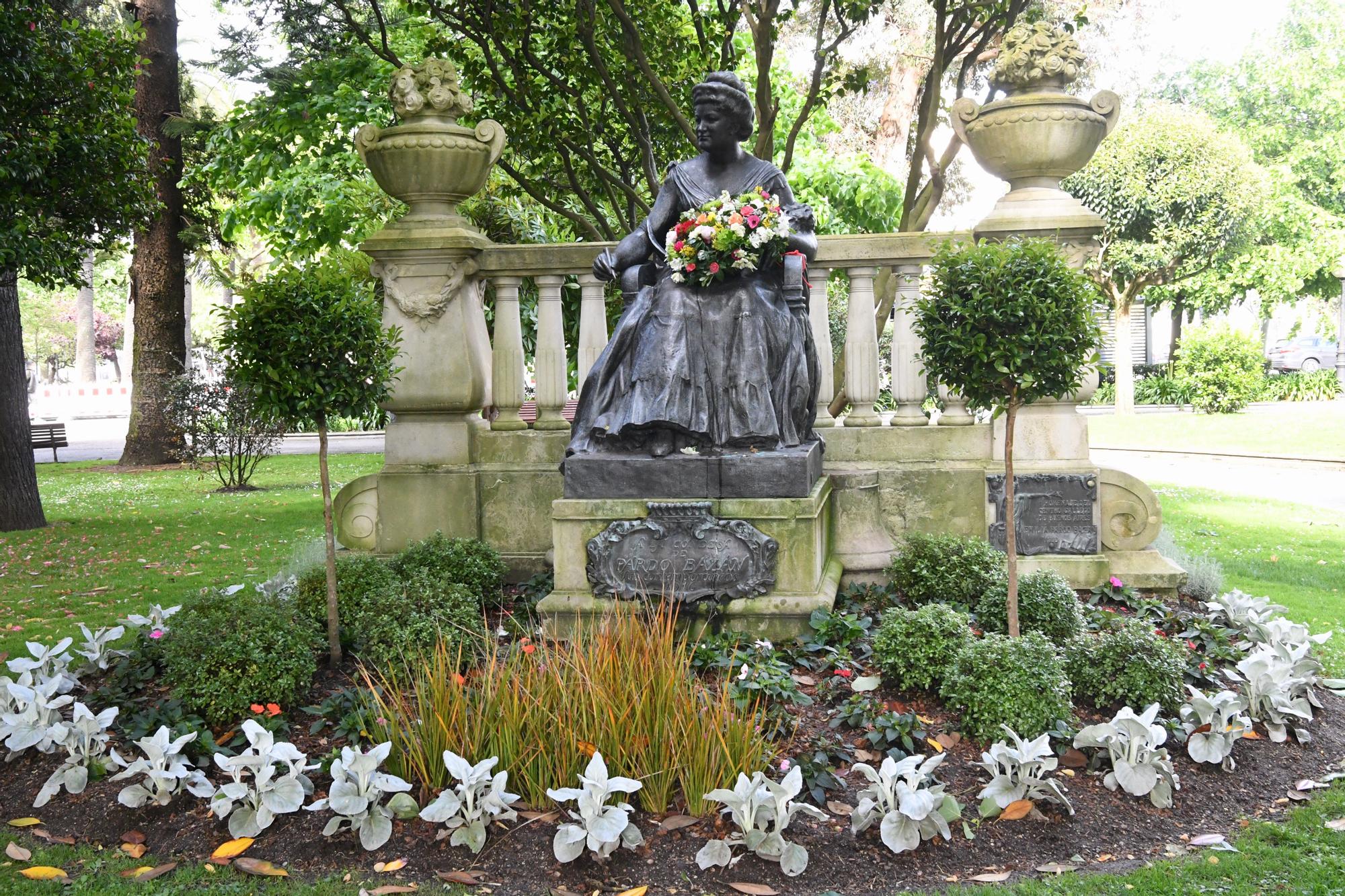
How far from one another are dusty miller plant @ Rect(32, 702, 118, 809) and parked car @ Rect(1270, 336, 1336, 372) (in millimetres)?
39817

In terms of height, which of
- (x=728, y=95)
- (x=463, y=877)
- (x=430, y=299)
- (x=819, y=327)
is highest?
(x=728, y=95)

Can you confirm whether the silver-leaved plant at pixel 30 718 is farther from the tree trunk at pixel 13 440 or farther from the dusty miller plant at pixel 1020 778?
the tree trunk at pixel 13 440

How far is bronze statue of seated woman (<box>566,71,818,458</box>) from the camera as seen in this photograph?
5383 mm

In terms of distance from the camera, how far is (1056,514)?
611cm

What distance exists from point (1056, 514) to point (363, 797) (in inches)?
161

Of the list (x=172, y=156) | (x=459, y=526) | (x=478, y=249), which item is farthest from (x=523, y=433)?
(x=172, y=156)

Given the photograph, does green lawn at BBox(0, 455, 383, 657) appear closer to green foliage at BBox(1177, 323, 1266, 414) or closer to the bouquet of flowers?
the bouquet of flowers

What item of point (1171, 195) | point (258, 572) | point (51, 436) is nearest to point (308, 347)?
point (258, 572)

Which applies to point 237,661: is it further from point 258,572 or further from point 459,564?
point 258,572

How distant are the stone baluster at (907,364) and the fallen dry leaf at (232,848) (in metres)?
4.10

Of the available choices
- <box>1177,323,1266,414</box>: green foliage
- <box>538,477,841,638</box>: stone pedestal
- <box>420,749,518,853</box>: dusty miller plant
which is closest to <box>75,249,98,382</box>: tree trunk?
<box>1177,323,1266,414</box>: green foliage

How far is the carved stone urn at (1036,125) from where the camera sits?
19.6 feet

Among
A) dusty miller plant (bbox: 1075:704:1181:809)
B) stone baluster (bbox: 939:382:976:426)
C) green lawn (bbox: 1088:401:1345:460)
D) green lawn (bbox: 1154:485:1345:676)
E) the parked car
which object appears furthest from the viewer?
the parked car

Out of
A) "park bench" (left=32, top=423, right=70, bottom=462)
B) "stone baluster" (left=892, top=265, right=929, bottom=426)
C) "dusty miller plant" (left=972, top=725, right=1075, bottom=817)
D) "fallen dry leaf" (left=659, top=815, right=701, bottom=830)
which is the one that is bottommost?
"fallen dry leaf" (left=659, top=815, right=701, bottom=830)
